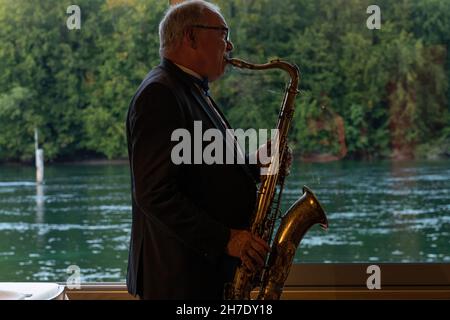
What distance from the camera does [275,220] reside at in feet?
8.60

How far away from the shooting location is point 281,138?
2.69 metres

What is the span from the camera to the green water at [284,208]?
356 cm

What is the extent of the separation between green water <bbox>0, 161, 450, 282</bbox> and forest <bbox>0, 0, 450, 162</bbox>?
12cm

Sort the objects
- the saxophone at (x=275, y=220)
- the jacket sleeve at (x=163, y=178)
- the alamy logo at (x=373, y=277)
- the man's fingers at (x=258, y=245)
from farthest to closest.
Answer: the alamy logo at (x=373, y=277) → the saxophone at (x=275, y=220) → the man's fingers at (x=258, y=245) → the jacket sleeve at (x=163, y=178)

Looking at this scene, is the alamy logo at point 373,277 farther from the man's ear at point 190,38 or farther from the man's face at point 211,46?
the man's ear at point 190,38

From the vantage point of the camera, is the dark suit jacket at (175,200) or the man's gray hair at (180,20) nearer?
the dark suit jacket at (175,200)

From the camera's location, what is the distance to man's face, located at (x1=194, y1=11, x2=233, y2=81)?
2.32 m

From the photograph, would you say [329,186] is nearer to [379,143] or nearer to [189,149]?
[379,143]

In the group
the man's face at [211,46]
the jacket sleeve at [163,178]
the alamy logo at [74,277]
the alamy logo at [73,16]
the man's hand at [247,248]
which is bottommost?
the alamy logo at [74,277]

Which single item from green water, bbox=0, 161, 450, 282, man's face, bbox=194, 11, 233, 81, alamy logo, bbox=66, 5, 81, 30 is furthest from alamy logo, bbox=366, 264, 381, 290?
alamy logo, bbox=66, 5, 81, 30

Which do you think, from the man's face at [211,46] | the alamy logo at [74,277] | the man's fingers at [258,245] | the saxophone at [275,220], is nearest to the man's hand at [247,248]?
the man's fingers at [258,245]

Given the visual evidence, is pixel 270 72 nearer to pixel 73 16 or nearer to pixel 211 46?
pixel 73 16

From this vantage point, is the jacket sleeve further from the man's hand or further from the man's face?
the man's face

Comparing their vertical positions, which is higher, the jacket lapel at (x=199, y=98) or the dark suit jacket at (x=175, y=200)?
the jacket lapel at (x=199, y=98)
